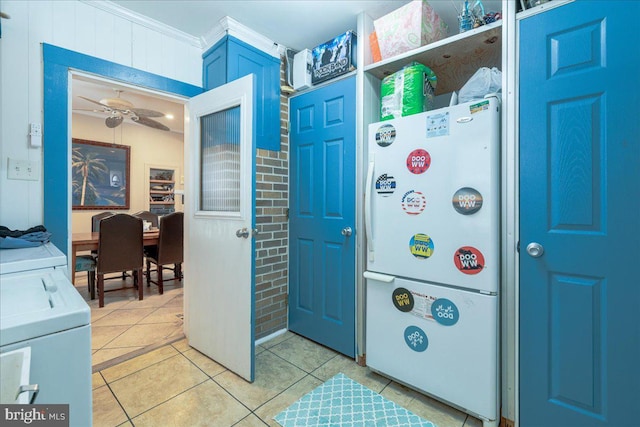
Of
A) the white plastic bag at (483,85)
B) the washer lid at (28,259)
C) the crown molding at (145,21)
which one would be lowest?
the washer lid at (28,259)

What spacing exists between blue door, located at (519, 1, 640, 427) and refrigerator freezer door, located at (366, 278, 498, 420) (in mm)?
166

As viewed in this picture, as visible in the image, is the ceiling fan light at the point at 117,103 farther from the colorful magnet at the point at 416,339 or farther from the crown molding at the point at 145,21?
the colorful magnet at the point at 416,339

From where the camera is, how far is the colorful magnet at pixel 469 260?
4.80ft

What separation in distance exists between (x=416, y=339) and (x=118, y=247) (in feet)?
10.6

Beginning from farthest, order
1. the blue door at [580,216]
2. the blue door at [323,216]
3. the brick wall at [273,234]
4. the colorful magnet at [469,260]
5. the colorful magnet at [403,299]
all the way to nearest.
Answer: the brick wall at [273,234]
the blue door at [323,216]
the colorful magnet at [403,299]
the colorful magnet at [469,260]
the blue door at [580,216]

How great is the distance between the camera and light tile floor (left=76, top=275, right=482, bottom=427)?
157 cm

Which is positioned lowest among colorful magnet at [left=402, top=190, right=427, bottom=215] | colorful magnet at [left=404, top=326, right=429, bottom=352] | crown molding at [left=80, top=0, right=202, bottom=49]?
colorful magnet at [left=404, top=326, right=429, bottom=352]

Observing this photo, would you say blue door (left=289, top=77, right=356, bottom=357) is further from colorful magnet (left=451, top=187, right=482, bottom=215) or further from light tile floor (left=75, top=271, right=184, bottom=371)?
light tile floor (left=75, top=271, right=184, bottom=371)

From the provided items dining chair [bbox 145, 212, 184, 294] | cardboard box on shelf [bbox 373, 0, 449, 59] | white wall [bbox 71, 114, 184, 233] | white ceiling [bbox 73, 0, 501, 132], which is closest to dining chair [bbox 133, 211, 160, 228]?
white wall [bbox 71, 114, 184, 233]

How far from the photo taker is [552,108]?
4.41 ft

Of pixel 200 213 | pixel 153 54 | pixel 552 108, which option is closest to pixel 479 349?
pixel 552 108

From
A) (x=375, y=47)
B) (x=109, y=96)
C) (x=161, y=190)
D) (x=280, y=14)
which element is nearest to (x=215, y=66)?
(x=280, y=14)

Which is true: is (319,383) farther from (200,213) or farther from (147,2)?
(147,2)

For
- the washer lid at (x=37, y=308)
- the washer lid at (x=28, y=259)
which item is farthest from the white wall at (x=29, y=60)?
the washer lid at (x=37, y=308)
